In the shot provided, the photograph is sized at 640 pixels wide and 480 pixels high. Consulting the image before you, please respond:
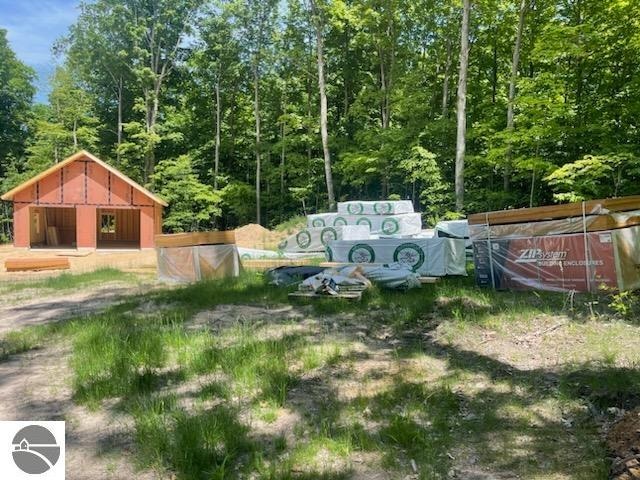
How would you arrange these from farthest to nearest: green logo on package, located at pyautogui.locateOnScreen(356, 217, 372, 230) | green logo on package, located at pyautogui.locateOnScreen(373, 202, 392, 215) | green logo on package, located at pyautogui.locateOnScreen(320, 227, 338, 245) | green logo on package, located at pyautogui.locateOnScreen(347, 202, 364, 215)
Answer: green logo on package, located at pyautogui.locateOnScreen(347, 202, 364, 215)
green logo on package, located at pyautogui.locateOnScreen(373, 202, 392, 215)
green logo on package, located at pyautogui.locateOnScreen(356, 217, 372, 230)
green logo on package, located at pyautogui.locateOnScreen(320, 227, 338, 245)

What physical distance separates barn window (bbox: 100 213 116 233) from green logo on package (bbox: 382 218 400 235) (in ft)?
66.5

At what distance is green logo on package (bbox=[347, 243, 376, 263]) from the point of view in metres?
14.1

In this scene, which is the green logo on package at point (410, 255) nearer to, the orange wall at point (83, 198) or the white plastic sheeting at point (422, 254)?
the white plastic sheeting at point (422, 254)

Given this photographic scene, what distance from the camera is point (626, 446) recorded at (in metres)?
3.34

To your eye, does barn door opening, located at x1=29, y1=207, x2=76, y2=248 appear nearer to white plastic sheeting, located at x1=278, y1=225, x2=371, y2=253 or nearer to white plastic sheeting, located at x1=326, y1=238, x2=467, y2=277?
white plastic sheeting, located at x1=278, y1=225, x2=371, y2=253

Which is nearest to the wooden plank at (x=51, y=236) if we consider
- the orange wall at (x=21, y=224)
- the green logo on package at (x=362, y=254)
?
the orange wall at (x=21, y=224)

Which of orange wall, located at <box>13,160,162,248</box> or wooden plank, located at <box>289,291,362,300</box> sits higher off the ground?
orange wall, located at <box>13,160,162,248</box>

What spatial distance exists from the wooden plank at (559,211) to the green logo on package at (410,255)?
2.58 metres

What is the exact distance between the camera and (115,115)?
37.8 m

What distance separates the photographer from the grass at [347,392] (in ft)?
11.7

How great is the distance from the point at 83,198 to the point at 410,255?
735 inches

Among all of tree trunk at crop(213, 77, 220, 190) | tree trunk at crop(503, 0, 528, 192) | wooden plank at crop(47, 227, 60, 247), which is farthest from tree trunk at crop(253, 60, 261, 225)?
tree trunk at crop(503, 0, 528, 192)

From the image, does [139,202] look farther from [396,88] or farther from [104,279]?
[396,88]

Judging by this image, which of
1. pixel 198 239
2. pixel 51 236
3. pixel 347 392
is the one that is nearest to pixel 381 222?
pixel 198 239
